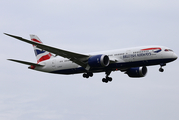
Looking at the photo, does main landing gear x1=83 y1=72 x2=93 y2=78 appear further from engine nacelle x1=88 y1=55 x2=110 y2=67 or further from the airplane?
engine nacelle x1=88 y1=55 x2=110 y2=67

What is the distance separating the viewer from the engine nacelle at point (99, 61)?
44.9 meters

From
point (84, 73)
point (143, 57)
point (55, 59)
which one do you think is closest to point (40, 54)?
point (55, 59)

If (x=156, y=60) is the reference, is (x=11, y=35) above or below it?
above

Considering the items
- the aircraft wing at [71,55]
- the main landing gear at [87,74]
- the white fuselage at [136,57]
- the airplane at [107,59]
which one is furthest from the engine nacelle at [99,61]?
the main landing gear at [87,74]

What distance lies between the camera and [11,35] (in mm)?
38906

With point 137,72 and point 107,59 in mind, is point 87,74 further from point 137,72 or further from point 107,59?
point 137,72

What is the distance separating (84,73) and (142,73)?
9.31 meters

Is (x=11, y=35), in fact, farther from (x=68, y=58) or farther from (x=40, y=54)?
(x=40, y=54)

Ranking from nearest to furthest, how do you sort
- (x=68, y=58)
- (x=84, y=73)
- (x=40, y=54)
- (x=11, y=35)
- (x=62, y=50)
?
(x=11, y=35) < (x=62, y=50) < (x=68, y=58) < (x=84, y=73) < (x=40, y=54)

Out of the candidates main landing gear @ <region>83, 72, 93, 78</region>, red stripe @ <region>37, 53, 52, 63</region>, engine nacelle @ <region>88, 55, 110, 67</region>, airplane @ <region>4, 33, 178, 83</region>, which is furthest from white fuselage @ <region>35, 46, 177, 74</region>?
red stripe @ <region>37, 53, 52, 63</region>

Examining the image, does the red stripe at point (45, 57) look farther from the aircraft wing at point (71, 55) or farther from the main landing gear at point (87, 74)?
the aircraft wing at point (71, 55)

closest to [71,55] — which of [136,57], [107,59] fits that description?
[107,59]

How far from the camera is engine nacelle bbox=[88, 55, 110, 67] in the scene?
44922 millimetres

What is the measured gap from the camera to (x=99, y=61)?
44906 mm
